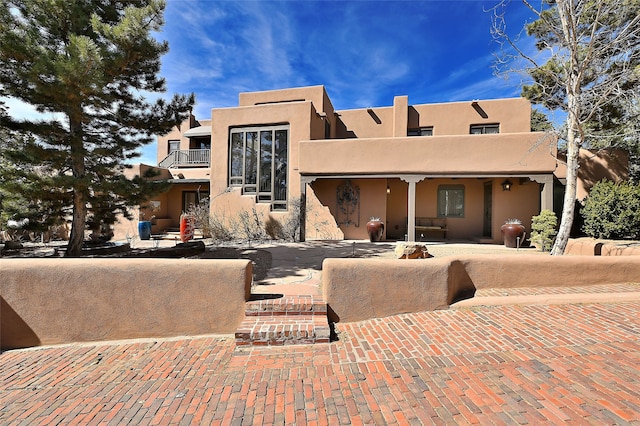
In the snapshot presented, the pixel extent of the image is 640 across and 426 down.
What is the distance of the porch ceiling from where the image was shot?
874 cm

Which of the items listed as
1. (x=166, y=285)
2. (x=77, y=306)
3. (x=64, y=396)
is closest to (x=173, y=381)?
(x=64, y=396)

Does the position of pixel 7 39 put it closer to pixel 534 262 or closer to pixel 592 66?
pixel 534 262

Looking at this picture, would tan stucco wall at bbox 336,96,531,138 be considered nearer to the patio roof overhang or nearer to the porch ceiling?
the porch ceiling

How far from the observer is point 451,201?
11570 millimetres

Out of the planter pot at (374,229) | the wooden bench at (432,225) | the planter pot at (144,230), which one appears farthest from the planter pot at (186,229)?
the wooden bench at (432,225)

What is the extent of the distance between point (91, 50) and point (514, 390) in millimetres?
7693

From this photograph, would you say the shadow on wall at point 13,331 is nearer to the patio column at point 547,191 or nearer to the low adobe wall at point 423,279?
the low adobe wall at point 423,279

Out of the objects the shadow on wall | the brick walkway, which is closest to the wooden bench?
the brick walkway

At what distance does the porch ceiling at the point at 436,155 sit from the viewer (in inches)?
344

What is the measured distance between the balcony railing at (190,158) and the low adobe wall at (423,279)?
45.3 feet

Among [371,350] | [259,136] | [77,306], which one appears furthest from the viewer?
[259,136]

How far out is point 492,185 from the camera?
1060 centimetres

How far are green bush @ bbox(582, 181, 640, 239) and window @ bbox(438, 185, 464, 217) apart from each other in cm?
408

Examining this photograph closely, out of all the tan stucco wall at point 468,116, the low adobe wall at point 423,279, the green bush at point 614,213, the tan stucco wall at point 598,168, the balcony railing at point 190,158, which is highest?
the tan stucco wall at point 468,116
